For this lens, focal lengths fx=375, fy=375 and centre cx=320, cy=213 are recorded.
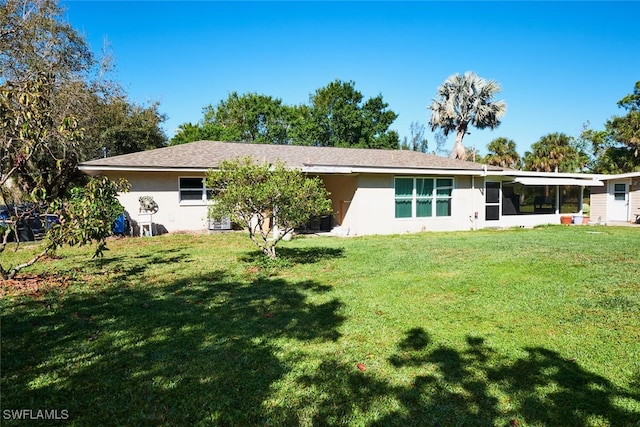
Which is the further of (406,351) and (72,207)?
(72,207)

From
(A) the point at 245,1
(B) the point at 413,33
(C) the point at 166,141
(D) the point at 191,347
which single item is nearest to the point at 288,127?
(C) the point at 166,141

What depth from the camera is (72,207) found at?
6445 millimetres

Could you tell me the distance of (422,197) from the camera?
1600 cm

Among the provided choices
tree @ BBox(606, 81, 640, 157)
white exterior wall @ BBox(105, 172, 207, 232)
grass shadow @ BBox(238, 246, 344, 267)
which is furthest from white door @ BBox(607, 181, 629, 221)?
white exterior wall @ BBox(105, 172, 207, 232)

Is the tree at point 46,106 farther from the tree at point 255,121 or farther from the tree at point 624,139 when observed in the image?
the tree at point 624,139

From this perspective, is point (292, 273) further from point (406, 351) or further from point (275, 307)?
point (406, 351)

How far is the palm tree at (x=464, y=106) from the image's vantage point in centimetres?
3127

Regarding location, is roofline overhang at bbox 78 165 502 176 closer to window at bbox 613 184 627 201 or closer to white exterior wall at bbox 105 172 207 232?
white exterior wall at bbox 105 172 207 232

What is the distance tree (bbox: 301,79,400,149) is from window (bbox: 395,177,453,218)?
18.8 metres

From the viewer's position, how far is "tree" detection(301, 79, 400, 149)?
114ft

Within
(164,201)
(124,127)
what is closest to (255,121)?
(124,127)

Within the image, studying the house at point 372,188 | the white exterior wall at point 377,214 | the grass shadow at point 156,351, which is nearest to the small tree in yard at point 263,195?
the grass shadow at point 156,351

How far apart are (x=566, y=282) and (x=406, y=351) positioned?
14.5 feet

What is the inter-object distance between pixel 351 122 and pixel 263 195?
28.1 meters
